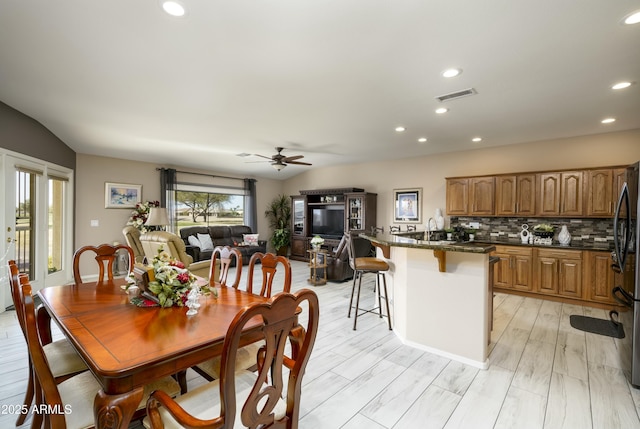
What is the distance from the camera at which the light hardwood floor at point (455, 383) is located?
1.91m

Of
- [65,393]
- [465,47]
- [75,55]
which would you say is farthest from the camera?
[75,55]

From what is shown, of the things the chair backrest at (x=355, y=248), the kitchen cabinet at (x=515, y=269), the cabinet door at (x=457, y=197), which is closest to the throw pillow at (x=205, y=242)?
the chair backrest at (x=355, y=248)

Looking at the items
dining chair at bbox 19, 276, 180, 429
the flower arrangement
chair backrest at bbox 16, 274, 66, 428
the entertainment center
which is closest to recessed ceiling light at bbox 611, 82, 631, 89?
the entertainment center

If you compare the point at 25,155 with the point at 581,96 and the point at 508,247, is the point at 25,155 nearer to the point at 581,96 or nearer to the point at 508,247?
the point at 581,96

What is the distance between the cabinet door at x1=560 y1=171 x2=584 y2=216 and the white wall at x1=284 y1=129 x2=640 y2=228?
371 millimetres

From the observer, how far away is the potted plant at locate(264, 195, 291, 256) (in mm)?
8367

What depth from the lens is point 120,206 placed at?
604cm

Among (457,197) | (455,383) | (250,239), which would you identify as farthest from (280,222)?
(455,383)

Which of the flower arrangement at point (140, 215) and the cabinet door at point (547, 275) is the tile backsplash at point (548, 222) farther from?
the flower arrangement at point (140, 215)

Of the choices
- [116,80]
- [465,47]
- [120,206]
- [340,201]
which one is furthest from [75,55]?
[340,201]

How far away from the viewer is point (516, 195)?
482 centimetres

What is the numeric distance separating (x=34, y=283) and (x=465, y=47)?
20.6 feet

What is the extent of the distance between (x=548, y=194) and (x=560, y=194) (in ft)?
0.48

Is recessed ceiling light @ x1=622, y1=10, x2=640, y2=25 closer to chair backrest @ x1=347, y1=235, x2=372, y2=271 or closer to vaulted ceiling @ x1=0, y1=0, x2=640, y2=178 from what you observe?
vaulted ceiling @ x1=0, y1=0, x2=640, y2=178
